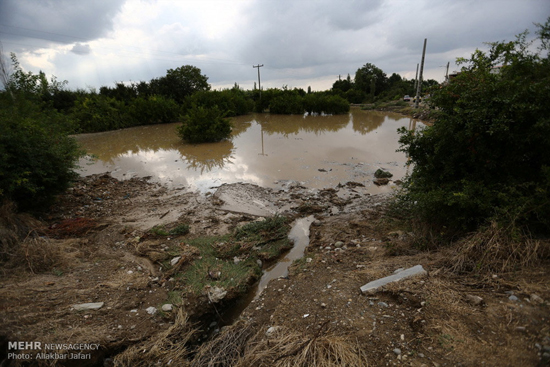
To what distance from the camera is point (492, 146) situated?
354 cm

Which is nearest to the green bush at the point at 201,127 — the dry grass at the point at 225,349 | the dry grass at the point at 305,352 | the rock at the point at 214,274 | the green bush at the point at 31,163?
the green bush at the point at 31,163

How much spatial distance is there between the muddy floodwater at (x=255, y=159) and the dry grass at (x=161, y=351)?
5133 millimetres

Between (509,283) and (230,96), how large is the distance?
2727cm

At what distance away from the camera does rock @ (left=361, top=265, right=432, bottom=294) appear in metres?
2.93

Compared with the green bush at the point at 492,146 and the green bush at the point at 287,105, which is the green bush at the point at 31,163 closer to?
the green bush at the point at 492,146

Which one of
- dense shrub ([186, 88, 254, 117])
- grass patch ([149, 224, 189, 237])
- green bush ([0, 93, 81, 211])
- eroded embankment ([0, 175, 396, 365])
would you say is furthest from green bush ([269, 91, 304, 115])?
grass patch ([149, 224, 189, 237])

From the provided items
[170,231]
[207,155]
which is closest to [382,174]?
[170,231]

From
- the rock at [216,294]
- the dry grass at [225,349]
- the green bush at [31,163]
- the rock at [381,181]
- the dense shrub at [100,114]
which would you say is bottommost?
the rock at [216,294]

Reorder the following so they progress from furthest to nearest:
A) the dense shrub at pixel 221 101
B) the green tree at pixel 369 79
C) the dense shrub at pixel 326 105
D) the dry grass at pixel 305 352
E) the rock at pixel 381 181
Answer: the green tree at pixel 369 79, the dense shrub at pixel 326 105, the dense shrub at pixel 221 101, the rock at pixel 381 181, the dry grass at pixel 305 352

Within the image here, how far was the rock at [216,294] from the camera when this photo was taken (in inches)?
132

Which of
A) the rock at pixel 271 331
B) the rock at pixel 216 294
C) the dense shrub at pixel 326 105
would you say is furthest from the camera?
the dense shrub at pixel 326 105

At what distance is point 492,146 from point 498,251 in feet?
5.18

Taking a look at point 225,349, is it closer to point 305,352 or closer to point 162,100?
point 305,352

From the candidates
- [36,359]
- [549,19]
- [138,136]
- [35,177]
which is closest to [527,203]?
[549,19]
